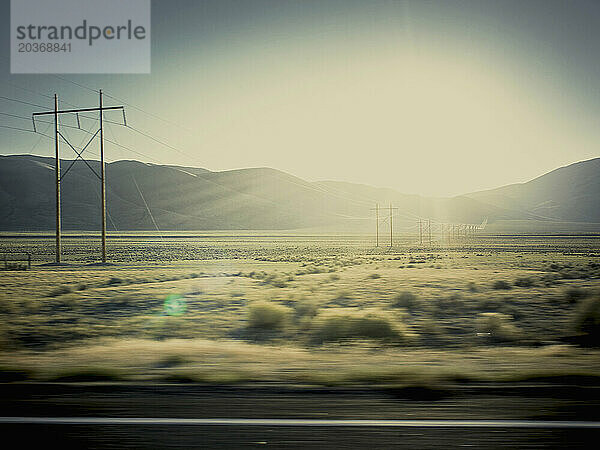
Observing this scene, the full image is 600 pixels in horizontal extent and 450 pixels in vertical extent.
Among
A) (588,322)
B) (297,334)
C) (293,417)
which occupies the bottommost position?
(297,334)

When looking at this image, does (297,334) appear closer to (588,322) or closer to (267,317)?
(267,317)

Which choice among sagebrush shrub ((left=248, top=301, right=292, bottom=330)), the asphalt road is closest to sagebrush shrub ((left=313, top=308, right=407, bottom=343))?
sagebrush shrub ((left=248, top=301, right=292, bottom=330))

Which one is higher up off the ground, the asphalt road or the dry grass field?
the asphalt road

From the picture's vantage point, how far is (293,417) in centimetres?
610

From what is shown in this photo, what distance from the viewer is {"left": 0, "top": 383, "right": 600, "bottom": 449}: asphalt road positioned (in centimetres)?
541

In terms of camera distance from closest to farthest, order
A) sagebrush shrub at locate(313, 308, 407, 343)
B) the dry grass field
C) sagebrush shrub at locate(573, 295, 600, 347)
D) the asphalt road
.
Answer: the asphalt road, the dry grass field, sagebrush shrub at locate(313, 308, 407, 343), sagebrush shrub at locate(573, 295, 600, 347)

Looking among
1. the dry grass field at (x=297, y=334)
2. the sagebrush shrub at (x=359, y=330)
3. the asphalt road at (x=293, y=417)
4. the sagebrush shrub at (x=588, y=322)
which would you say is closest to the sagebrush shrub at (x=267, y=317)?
the dry grass field at (x=297, y=334)

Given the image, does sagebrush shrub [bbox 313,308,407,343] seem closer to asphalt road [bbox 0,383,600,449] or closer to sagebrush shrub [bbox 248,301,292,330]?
sagebrush shrub [bbox 248,301,292,330]

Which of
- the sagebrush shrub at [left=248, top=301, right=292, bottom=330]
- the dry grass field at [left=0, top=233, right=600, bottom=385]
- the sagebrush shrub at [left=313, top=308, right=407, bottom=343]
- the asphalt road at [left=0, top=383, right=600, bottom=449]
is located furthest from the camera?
the sagebrush shrub at [left=248, top=301, right=292, bottom=330]

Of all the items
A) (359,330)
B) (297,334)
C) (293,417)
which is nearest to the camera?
(293,417)

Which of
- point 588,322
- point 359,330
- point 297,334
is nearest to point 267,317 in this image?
point 297,334

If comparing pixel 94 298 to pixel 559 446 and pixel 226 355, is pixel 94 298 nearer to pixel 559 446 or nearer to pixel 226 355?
pixel 226 355

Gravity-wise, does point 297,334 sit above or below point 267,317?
below

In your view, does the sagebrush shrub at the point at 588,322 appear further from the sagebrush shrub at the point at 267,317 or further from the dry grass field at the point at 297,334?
the sagebrush shrub at the point at 267,317
